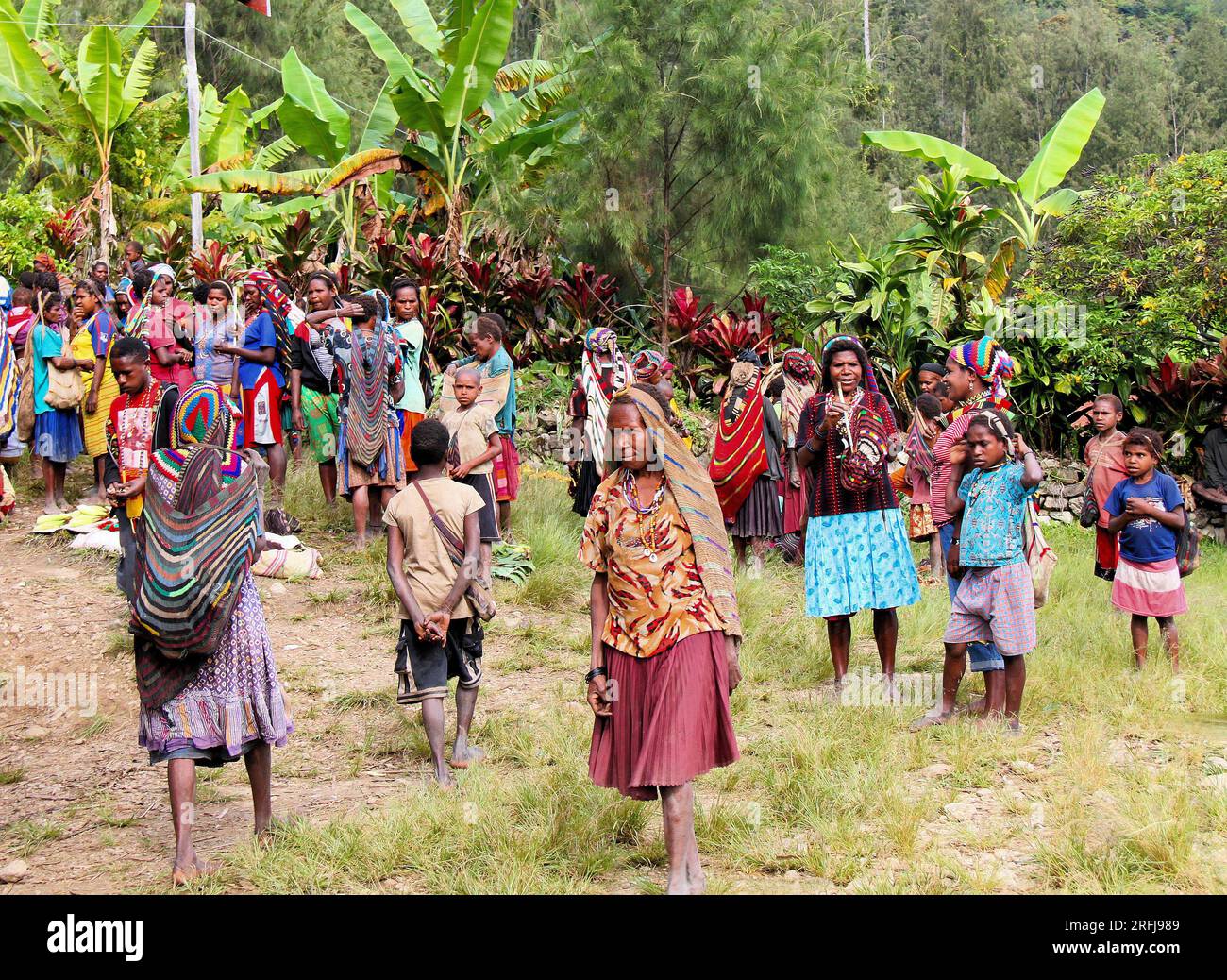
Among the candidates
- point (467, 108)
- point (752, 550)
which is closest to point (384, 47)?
point (467, 108)

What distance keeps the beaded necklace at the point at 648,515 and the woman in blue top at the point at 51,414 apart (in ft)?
24.3

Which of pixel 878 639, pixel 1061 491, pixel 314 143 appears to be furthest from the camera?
pixel 314 143

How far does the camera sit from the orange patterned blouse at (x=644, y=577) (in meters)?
4.32

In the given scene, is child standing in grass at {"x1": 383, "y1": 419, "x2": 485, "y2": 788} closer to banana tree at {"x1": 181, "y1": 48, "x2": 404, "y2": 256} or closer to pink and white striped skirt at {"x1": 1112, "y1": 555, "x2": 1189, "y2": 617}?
pink and white striped skirt at {"x1": 1112, "y1": 555, "x2": 1189, "y2": 617}

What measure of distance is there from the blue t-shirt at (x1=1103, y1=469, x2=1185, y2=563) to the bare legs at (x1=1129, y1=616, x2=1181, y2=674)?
16.1 inches

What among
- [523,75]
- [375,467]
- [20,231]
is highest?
[523,75]

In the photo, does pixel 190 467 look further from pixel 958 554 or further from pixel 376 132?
pixel 376 132

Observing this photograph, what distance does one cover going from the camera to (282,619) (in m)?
8.47

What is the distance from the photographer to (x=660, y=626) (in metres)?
4.30

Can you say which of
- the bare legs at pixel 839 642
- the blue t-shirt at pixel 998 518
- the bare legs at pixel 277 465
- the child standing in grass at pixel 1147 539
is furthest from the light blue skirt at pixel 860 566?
the bare legs at pixel 277 465

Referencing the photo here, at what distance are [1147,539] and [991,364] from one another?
5.57 feet

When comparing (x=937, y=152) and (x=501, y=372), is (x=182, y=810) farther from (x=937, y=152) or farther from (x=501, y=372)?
(x=937, y=152)

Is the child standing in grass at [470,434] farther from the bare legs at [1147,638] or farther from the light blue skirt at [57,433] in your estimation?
the light blue skirt at [57,433]

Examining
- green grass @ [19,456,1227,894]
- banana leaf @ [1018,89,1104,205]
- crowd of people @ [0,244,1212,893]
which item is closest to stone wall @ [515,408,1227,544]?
crowd of people @ [0,244,1212,893]
